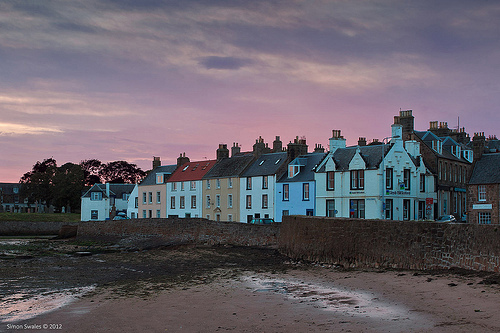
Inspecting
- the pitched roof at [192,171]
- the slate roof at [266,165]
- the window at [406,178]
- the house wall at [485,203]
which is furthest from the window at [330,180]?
the pitched roof at [192,171]

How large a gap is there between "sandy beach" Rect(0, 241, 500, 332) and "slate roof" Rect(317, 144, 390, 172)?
88.6ft

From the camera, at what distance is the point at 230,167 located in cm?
6325

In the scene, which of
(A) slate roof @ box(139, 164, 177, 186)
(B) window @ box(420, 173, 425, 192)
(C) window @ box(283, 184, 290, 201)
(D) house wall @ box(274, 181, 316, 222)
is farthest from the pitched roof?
(B) window @ box(420, 173, 425, 192)

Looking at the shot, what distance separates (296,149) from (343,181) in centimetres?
880

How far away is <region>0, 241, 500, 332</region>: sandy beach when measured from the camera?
13.3m

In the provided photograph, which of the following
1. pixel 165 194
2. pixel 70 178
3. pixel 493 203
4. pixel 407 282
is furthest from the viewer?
pixel 70 178

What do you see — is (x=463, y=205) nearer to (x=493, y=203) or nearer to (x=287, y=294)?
(x=493, y=203)

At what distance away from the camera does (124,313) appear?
15781 millimetres

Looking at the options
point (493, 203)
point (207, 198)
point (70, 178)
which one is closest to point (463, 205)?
point (493, 203)

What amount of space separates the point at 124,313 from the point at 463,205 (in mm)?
46579

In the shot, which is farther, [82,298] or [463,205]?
[463,205]

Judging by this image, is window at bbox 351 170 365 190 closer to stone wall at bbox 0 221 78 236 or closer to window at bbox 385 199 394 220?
window at bbox 385 199 394 220

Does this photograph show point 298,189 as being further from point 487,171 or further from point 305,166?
point 487,171

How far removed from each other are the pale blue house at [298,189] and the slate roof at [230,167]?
6642mm
